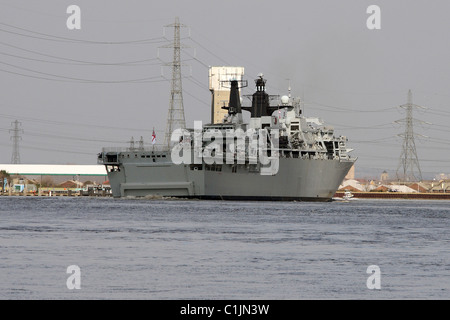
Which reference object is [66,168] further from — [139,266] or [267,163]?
[139,266]

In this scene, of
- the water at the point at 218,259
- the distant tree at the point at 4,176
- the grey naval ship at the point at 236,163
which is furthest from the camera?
the distant tree at the point at 4,176

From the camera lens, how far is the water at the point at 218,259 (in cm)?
2473

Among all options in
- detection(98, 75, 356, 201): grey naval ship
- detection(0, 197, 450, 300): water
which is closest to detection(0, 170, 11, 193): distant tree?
detection(98, 75, 356, 201): grey naval ship

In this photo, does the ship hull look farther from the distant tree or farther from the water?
the distant tree

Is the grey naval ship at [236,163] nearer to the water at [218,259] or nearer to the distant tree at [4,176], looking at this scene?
the water at [218,259]

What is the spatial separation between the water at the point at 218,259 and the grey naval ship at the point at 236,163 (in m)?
35.4

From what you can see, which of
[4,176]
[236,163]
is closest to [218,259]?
[236,163]

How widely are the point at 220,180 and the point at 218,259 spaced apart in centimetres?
5918

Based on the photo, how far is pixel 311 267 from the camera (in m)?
30.5

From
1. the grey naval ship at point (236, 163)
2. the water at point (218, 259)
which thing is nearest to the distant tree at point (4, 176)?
the grey naval ship at point (236, 163)

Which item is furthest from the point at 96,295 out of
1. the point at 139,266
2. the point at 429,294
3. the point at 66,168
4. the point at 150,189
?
the point at 66,168

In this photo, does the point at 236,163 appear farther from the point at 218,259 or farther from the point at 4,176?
the point at 4,176

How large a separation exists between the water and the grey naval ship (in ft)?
116
